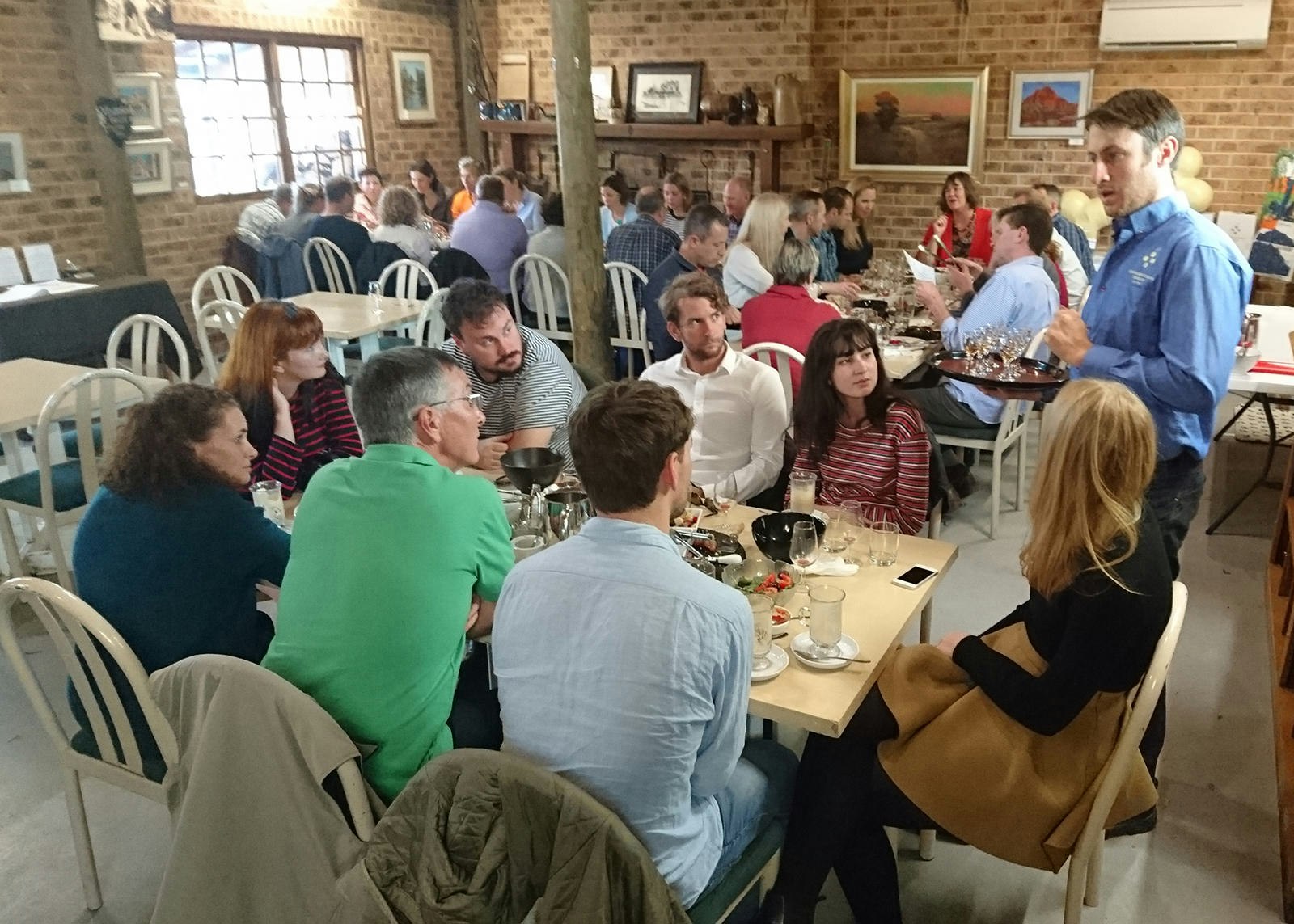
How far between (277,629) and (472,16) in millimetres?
7396

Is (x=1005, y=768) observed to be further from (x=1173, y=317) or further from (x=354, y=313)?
(x=354, y=313)

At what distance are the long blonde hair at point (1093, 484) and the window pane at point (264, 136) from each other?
640cm

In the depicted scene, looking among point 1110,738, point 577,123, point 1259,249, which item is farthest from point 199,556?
point 1259,249

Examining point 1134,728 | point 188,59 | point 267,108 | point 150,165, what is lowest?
point 1134,728

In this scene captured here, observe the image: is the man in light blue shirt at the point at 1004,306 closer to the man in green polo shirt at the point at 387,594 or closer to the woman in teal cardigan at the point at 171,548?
the man in green polo shirt at the point at 387,594

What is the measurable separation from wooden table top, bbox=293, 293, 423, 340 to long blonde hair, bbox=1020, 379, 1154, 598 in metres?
3.35

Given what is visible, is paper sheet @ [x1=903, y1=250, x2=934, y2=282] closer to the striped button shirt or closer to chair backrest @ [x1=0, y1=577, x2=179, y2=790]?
the striped button shirt

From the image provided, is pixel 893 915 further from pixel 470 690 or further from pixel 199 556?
pixel 199 556

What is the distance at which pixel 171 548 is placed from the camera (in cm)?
183

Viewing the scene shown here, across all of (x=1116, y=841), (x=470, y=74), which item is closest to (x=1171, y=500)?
(x=1116, y=841)

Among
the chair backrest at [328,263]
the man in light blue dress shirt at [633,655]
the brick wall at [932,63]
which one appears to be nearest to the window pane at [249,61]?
the chair backrest at [328,263]

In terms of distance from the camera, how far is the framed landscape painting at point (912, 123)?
6.60m

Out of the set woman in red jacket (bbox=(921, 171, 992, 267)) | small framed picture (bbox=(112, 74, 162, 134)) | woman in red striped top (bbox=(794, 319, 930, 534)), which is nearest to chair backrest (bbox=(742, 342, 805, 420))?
woman in red striped top (bbox=(794, 319, 930, 534))

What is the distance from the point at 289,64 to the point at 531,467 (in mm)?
5833
